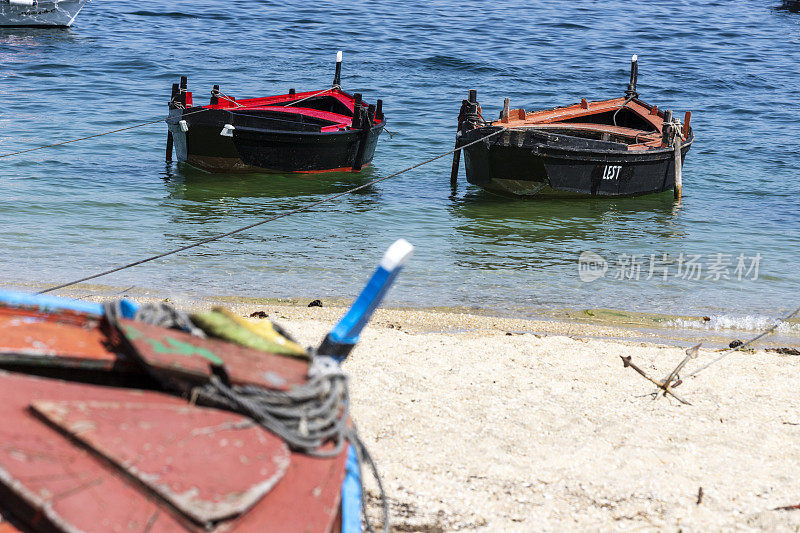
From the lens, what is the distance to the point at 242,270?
10250 millimetres

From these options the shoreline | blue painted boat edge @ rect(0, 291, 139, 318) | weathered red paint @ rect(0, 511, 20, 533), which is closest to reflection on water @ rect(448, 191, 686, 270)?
the shoreline

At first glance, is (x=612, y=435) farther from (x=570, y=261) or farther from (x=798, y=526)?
(x=570, y=261)

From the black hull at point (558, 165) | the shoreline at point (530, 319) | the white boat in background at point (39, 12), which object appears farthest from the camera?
the white boat in background at point (39, 12)

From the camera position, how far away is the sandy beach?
4.46m

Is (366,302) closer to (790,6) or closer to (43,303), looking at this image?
(43,303)

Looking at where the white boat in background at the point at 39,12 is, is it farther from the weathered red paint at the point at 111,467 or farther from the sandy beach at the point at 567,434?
the weathered red paint at the point at 111,467

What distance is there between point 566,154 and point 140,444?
1207cm

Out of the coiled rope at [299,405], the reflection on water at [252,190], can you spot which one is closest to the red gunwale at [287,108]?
the reflection on water at [252,190]

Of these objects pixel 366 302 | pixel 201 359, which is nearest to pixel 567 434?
pixel 366 302

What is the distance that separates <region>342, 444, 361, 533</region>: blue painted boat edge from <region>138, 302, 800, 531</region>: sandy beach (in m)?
0.85

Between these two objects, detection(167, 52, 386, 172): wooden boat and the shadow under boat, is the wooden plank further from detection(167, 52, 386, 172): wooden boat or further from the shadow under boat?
detection(167, 52, 386, 172): wooden boat

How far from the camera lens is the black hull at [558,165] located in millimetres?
13867

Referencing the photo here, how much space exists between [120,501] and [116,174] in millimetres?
14180

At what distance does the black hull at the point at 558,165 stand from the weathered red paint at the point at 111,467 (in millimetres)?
11388
